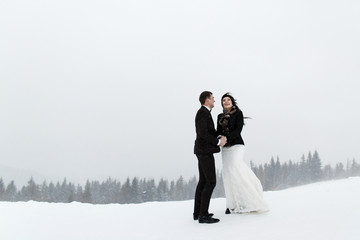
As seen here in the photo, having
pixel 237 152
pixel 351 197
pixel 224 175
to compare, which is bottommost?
pixel 351 197

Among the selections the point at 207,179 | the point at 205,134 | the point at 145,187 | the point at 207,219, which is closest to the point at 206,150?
the point at 205,134

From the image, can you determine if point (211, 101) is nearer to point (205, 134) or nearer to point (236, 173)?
point (205, 134)

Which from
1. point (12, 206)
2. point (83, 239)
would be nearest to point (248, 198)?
point (83, 239)

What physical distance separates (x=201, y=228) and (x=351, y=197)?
3.88 meters

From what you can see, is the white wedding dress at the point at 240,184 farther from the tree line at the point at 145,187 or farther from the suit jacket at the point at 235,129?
the tree line at the point at 145,187

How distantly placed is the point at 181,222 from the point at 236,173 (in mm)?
1719

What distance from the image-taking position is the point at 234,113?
22.0 ft

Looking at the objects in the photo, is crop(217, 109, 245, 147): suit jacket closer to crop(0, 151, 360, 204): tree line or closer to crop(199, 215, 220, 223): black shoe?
crop(199, 215, 220, 223): black shoe

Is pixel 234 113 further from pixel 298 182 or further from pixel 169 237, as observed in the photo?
pixel 298 182

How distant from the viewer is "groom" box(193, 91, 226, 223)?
6203 mm

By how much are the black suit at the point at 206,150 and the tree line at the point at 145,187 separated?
84829 millimetres

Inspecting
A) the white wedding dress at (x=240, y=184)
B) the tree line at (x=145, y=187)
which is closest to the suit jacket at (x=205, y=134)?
the white wedding dress at (x=240, y=184)

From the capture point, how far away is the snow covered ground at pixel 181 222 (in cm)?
498

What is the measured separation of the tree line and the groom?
3337 inches
